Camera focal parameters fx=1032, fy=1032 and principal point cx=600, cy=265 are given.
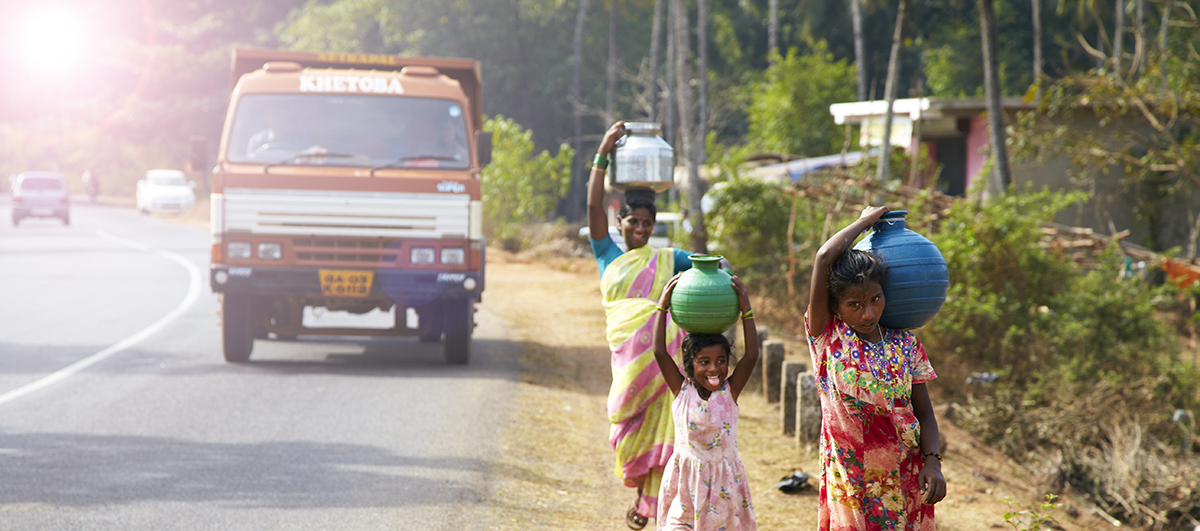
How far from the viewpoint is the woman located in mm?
4266

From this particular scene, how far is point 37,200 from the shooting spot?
3325 cm

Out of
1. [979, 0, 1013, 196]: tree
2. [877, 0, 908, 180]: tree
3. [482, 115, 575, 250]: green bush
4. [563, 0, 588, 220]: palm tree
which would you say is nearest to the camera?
[979, 0, 1013, 196]: tree

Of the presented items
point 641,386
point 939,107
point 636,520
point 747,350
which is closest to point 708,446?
point 747,350

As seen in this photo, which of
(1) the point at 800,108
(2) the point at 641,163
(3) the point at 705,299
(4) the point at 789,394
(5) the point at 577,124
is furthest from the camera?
(5) the point at 577,124

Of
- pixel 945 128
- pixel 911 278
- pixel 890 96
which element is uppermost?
pixel 890 96

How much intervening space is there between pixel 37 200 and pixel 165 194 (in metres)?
7.19

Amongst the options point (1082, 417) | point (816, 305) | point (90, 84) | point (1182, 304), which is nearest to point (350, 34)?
point (90, 84)

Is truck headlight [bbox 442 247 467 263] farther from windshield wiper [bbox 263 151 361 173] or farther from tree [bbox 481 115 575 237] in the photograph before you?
tree [bbox 481 115 575 237]

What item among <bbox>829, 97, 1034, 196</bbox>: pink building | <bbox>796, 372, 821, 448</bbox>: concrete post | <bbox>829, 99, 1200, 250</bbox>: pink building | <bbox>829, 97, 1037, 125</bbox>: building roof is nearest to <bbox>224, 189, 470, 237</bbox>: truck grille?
<bbox>796, 372, 821, 448</bbox>: concrete post

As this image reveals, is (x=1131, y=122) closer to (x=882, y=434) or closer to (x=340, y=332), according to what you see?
(x=340, y=332)

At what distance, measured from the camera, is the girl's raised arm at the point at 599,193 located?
175 inches

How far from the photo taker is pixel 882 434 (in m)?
3.02

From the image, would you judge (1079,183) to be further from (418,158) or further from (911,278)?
(911,278)

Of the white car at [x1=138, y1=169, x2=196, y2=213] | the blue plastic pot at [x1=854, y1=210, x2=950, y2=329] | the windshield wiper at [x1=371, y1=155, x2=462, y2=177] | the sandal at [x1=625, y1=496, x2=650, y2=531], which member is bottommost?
the white car at [x1=138, y1=169, x2=196, y2=213]
